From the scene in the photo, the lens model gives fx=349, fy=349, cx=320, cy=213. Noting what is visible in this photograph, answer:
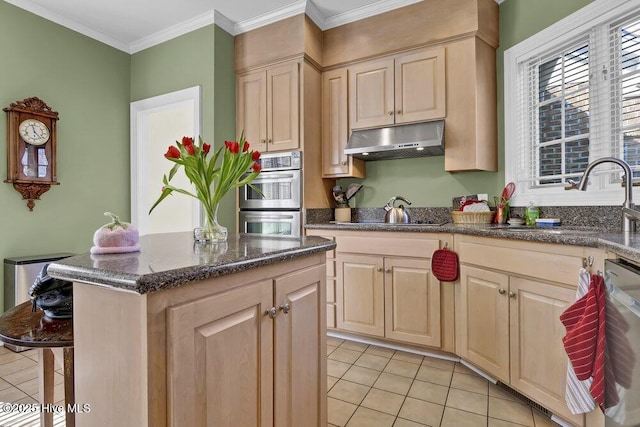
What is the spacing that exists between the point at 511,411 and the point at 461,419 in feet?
0.95

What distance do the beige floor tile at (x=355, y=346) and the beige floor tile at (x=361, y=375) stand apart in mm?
317

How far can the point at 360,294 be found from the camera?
8.96ft

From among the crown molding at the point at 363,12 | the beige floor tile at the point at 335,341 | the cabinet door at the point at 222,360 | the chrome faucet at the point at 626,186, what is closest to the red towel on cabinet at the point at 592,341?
the chrome faucet at the point at 626,186

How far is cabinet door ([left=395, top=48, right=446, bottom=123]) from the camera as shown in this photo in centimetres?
277

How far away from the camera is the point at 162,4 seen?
9.86ft

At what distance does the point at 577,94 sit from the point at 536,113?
306 mm

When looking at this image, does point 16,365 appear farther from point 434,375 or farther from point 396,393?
point 434,375

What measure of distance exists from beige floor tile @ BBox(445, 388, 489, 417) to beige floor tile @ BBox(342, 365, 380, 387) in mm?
458

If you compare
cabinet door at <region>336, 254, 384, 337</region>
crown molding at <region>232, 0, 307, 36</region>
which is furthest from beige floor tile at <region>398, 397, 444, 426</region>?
crown molding at <region>232, 0, 307, 36</region>

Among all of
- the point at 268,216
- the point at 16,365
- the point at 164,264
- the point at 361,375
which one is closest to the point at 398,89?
the point at 268,216

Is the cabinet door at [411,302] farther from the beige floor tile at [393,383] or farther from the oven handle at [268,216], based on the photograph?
the oven handle at [268,216]

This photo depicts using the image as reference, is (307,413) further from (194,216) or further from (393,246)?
(194,216)

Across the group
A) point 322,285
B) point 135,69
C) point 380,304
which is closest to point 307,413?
point 322,285

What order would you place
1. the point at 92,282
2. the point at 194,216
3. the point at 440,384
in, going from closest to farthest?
the point at 92,282
the point at 440,384
the point at 194,216
